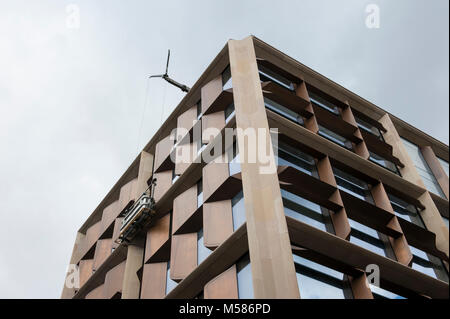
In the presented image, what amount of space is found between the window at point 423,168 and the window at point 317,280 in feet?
39.6

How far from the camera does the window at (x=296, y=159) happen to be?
21859 mm

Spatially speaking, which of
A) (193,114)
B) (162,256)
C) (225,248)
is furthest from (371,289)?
(193,114)

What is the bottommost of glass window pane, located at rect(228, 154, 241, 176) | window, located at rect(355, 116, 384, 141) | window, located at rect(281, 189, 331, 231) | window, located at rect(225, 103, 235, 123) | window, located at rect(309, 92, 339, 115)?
window, located at rect(281, 189, 331, 231)

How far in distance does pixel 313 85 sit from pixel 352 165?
7.13 meters

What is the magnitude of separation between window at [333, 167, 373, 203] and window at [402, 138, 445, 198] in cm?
541

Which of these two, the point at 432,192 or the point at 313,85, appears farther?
the point at 313,85

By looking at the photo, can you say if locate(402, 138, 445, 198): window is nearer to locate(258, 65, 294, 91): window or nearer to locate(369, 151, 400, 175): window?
locate(369, 151, 400, 175): window

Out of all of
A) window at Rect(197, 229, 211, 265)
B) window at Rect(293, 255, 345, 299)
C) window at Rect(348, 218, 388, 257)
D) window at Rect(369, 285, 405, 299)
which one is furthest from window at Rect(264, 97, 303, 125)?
window at Rect(369, 285, 405, 299)

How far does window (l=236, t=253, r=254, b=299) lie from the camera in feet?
52.9

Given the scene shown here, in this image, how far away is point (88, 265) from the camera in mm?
33094

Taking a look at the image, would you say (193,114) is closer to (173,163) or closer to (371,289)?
(173,163)

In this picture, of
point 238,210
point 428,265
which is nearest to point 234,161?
point 238,210

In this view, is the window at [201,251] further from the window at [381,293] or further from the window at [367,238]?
the window at [381,293]

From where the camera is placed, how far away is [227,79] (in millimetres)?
26719
